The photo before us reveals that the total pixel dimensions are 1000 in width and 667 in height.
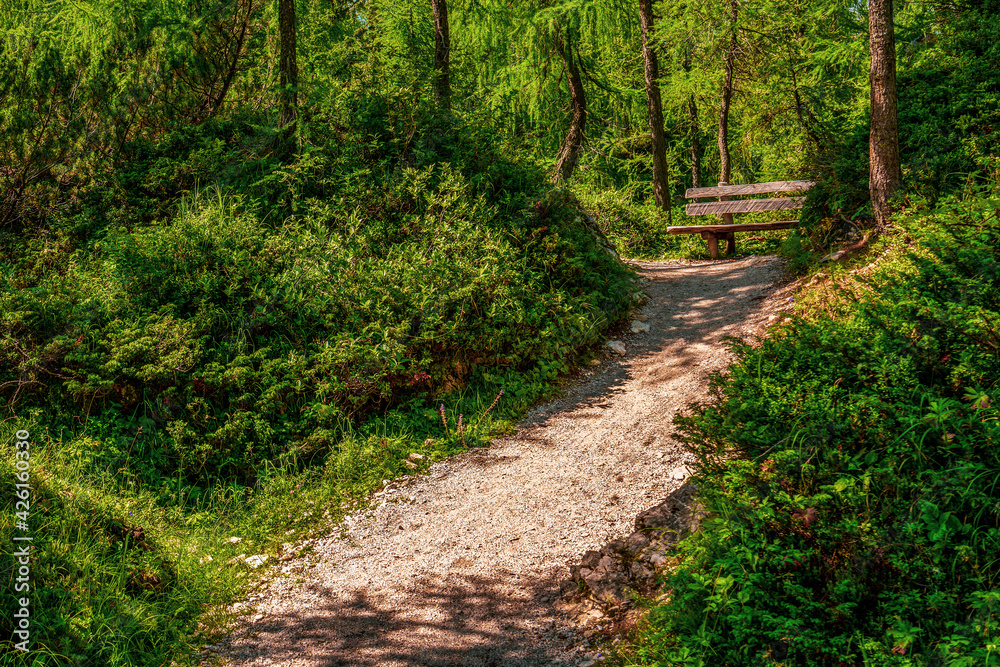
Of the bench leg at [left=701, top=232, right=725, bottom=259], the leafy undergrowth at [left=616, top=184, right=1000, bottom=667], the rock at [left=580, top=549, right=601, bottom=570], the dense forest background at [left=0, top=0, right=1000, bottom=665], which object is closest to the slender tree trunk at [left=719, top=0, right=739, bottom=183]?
the dense forest background at [left=0, top=0, right=1000, bottom=665]

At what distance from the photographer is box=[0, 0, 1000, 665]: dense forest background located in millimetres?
4379

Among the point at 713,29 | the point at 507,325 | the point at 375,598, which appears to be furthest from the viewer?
the point at 713,29

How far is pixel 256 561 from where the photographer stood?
5398mm

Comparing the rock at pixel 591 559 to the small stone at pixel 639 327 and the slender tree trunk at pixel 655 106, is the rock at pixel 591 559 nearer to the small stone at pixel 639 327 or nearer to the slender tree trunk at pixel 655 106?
the small stone at pixel 639 327

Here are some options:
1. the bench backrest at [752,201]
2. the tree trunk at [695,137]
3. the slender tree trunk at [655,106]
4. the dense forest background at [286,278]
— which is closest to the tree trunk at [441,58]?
the dense forest background at [286,278]

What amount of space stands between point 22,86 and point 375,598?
9.70 metres

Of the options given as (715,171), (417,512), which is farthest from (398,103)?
(715,171)

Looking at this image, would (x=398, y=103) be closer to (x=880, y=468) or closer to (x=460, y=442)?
(x=460, y=442)

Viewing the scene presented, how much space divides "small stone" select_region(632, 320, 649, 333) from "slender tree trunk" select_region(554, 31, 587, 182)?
7.78 meters

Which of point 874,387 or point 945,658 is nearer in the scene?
point 945,658

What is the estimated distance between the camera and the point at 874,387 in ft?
12.8

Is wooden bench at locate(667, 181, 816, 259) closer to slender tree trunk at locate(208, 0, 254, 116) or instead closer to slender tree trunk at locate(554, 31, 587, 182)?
slender tree trunk at locate(554, 31, 587, 182)

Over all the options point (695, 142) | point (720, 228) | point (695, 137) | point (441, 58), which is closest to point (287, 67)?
point (441, 58)

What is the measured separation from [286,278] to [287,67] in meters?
4.64
